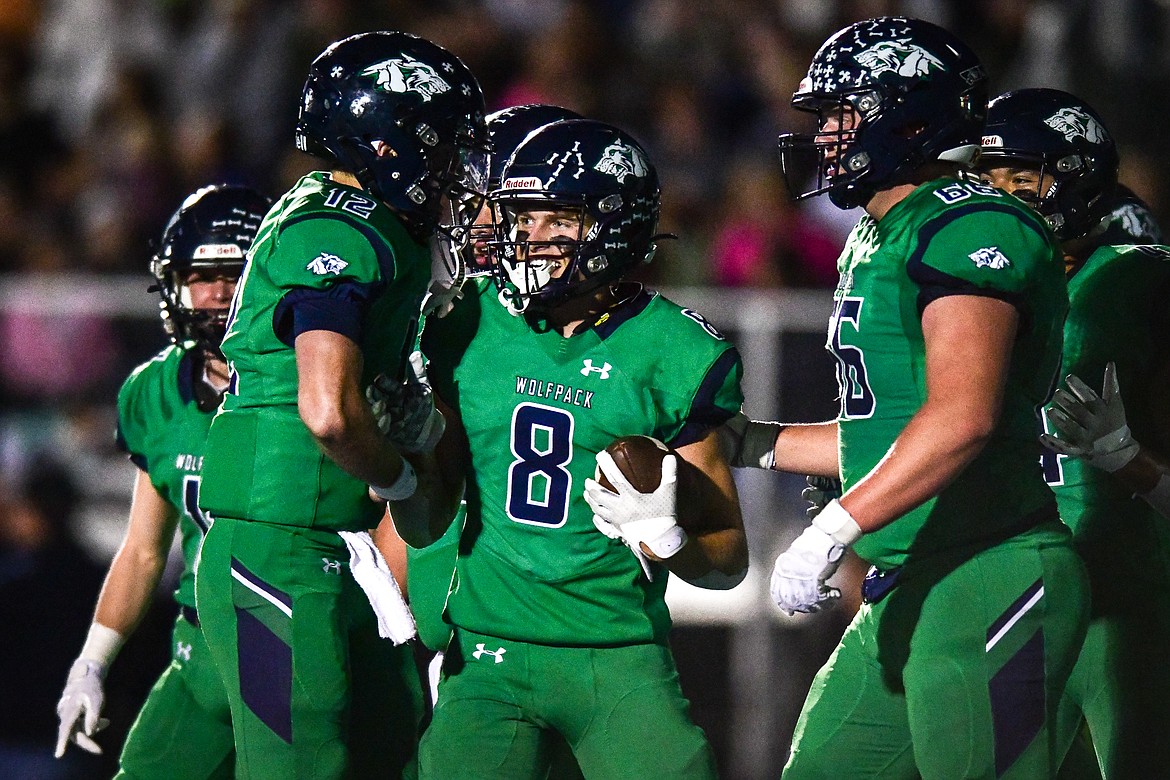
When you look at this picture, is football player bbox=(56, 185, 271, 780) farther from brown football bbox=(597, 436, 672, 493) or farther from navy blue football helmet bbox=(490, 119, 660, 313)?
brown football bbox=(597, 436, 672, 493)

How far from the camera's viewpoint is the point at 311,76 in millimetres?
4020

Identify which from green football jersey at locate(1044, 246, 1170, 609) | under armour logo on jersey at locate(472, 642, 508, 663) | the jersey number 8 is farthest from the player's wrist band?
under armour logo on jersey at locate(472, 642, 508, 663)

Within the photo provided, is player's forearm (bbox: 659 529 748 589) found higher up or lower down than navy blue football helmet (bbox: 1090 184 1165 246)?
lower down

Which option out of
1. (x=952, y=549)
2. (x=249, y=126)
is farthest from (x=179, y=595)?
(x=249, y=126)

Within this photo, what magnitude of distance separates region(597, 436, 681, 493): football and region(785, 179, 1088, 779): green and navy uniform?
0.53 meters

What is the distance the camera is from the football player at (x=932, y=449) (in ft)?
11.0

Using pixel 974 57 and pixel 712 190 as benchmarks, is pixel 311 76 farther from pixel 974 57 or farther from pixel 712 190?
pixel 712 190

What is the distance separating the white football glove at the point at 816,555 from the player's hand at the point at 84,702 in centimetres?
230

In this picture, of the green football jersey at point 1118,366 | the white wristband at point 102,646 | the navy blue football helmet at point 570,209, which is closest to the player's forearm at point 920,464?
the navy blue football helmet at point 570,209

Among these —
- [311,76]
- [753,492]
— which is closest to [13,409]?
[753,492]

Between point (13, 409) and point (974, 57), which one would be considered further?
point (13, 409)

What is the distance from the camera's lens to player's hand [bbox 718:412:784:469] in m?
4.28

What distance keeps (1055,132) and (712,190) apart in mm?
4134

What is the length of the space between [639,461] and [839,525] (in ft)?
1.41
